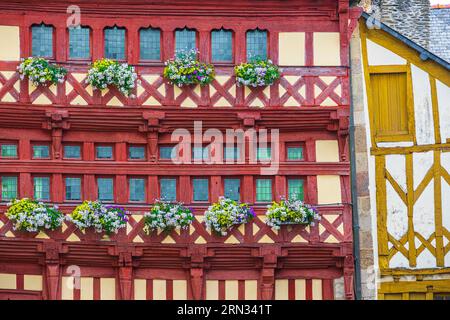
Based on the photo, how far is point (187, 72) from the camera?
33219 mm

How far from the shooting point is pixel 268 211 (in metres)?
33.3

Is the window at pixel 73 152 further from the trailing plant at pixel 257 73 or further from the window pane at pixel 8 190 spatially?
the trailing plant at pixel 257 73

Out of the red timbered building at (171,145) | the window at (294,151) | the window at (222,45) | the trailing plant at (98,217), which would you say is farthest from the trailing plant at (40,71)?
the window at (294,151)

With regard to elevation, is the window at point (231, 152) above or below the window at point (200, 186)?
above

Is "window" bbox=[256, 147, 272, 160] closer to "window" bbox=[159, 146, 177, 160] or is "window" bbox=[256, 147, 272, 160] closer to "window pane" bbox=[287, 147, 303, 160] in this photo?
"window pane" bbox=[287, 147, 303, 160]

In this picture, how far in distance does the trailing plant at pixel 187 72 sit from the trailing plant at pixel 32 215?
3046mm

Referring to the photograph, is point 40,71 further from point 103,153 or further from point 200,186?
point 200,186

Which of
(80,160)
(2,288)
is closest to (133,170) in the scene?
(80,160)

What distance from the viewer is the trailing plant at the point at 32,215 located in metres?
33.0

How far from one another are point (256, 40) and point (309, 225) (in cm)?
336

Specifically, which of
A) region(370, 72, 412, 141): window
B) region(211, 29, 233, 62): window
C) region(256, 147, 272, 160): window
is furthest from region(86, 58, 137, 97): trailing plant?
region(370, 72, 412, 141): window

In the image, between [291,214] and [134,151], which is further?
[134,151]

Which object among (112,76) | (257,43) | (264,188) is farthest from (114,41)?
(264,188)

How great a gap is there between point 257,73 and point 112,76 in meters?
2.47
